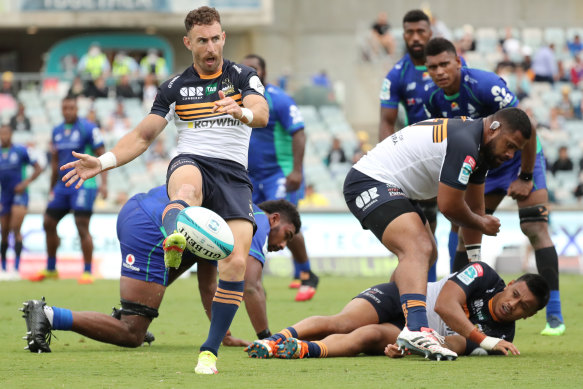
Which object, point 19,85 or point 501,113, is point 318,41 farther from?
point 501,113

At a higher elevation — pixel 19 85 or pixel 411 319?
pixel 19 85

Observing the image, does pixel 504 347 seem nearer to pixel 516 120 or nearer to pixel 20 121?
pixel 516 120

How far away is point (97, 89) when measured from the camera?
26.2 m

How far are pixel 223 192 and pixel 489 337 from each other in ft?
6.99

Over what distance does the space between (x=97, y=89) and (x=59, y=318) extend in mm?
19895

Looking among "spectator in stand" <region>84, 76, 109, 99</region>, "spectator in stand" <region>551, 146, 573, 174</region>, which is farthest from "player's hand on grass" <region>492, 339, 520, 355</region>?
"spectator in stand" <region>84, 76, 109, 99</region>

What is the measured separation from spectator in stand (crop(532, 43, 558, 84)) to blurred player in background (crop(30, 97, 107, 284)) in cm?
1792

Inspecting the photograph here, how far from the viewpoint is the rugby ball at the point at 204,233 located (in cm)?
567

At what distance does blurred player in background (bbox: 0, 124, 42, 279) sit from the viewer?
1658 cm

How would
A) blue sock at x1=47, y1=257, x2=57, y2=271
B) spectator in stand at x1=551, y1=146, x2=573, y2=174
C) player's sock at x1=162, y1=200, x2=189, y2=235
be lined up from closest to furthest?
player's sock at x1=162, y1=200, x2=189, y2=235, blue sock at x1=47, y1=257, x2=57, y2=271, spectator in stand at x1=551, y1=146, x2=573, y2=174

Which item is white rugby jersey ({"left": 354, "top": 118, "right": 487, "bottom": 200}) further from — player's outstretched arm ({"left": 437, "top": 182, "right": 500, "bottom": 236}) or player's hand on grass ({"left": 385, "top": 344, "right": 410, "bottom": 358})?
player's hand on grass ({"left": 385, "top": 344, "right": 410, "bottom": 358})

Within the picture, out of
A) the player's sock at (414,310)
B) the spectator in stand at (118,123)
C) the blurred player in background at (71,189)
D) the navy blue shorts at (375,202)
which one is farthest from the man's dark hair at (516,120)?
the spectator in stand at (118,123)

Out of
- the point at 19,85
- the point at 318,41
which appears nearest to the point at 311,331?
the point at 19,85

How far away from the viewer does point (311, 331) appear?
279 inches
